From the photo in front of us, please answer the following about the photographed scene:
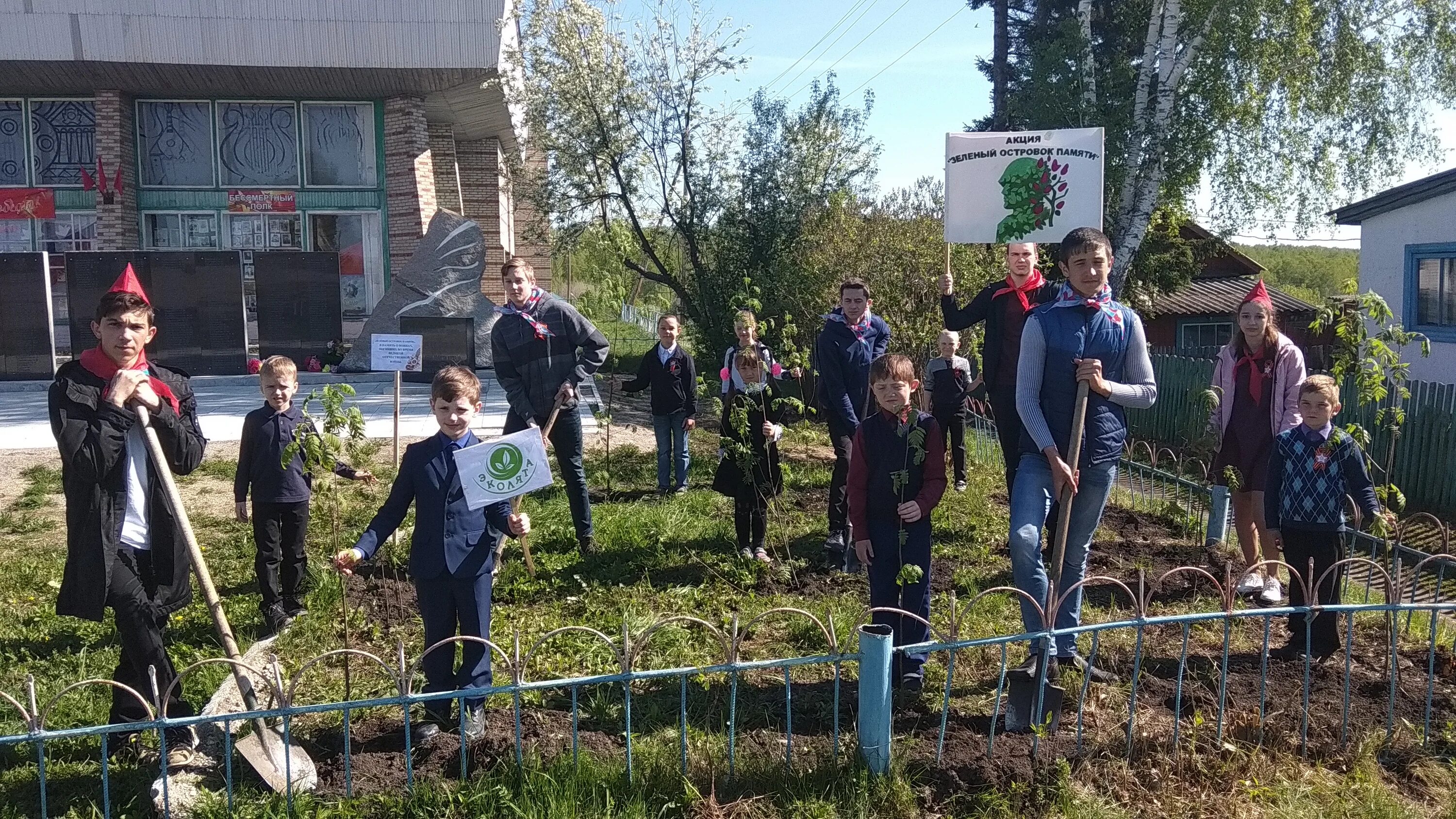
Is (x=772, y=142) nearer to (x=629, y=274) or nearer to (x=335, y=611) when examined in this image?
(x=629, y=274)

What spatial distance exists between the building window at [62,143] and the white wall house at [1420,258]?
21.1 meters

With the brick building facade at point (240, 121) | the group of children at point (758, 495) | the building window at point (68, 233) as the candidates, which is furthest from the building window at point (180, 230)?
the group of children at point (758, 495)

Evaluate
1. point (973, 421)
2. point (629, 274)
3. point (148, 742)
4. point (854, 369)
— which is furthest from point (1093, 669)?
point (629, 274)

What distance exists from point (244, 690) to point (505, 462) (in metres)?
1.08

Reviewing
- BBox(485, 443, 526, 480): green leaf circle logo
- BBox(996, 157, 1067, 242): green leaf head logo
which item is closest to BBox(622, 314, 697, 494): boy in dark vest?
BBox(996, 157, 1067, 242): green leaf head logo

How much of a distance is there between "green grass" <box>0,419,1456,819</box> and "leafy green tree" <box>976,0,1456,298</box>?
10.7m

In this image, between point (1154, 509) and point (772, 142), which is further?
point (772, 142)

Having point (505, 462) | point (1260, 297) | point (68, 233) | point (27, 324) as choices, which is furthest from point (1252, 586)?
point (68, 233)

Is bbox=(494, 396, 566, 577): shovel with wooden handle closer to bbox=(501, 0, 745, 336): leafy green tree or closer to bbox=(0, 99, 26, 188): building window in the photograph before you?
bbox=(501, 0, 745, 336): leafy green tree

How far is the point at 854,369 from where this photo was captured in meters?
5.90

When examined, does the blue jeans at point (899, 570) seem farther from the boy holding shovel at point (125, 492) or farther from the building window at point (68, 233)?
the building window at point (68, 233)

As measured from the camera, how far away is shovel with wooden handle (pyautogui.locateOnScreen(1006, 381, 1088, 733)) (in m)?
3.53

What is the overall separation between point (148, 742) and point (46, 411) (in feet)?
36.2

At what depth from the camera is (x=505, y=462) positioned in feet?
12.1
